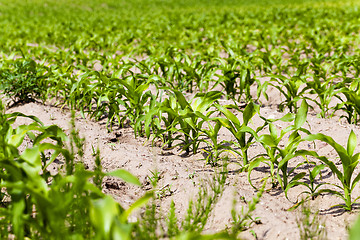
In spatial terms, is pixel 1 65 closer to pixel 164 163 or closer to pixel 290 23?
pixel 164 163

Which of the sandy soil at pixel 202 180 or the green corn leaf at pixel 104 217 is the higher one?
the sandy soil at pixel 202 180

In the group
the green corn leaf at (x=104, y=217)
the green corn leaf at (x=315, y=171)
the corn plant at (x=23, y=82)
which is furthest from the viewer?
the corn plant at (x=23, y=82)

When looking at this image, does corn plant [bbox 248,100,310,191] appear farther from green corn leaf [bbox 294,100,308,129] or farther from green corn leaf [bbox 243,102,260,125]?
green corn leaf [bbox 243,102,260,125]

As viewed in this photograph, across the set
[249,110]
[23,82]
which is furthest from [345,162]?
[23,82]

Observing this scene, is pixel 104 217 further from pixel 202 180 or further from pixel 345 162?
pixel 345 162

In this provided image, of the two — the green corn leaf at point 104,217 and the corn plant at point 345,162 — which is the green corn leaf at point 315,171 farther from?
the green corn leaf at point 104,217

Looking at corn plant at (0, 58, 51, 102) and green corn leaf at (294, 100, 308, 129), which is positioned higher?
corn plant at (0, 58, 51, 102)

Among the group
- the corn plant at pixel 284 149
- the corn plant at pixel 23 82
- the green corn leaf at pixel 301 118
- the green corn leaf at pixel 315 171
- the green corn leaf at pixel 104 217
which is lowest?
the green corn leaf at pixel 104 217

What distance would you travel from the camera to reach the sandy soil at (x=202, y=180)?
1.99 m

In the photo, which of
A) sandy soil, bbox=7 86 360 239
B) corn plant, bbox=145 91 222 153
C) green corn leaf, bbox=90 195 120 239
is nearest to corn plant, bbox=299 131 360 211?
sandy soil, bbox=7 86 360 239

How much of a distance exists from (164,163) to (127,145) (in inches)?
18.8

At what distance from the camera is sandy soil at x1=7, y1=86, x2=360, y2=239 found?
78.2 inches

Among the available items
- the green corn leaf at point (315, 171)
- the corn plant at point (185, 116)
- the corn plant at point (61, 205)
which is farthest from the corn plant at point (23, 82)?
the green corn leaf at point (315, 171)

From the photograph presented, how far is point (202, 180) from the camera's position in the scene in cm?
220
